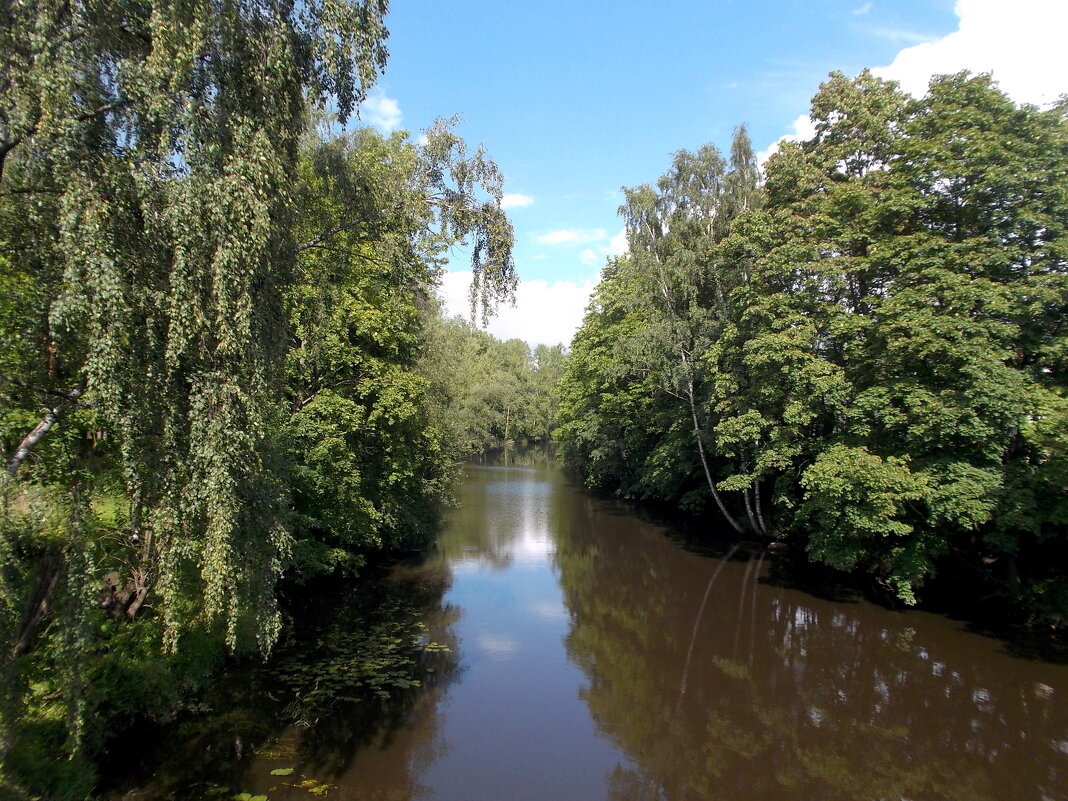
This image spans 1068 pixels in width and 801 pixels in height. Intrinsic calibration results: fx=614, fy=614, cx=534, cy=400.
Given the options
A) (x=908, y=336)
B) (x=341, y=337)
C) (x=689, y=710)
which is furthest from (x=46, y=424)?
(x=908, y=336)

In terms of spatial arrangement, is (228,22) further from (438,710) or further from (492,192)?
(438,710)

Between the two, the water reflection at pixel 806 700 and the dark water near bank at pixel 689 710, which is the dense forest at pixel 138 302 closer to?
the dark water near bank at pixel 689 710

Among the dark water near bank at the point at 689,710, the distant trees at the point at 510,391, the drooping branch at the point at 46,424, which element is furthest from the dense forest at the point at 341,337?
the distant trees at the point at 510,391

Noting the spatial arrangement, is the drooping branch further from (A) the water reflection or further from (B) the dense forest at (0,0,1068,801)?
(A) the water reflection

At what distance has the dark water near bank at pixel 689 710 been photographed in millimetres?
8906

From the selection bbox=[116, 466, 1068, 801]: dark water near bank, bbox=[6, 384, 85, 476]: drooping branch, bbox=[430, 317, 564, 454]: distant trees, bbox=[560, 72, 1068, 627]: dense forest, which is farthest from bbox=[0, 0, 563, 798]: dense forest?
bbox=[430, 317, 564, 454]: distant trees

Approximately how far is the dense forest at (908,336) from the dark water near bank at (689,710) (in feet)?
7.81

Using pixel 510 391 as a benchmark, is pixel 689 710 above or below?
below

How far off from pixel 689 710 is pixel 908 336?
9.84 metres

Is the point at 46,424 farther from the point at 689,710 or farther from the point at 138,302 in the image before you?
the point at 689,710

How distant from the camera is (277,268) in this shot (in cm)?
698

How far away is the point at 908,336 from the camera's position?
47.3ft

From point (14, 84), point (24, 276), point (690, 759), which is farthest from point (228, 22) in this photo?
point (690, 759)

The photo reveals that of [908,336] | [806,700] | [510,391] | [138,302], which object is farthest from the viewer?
[510,391]
